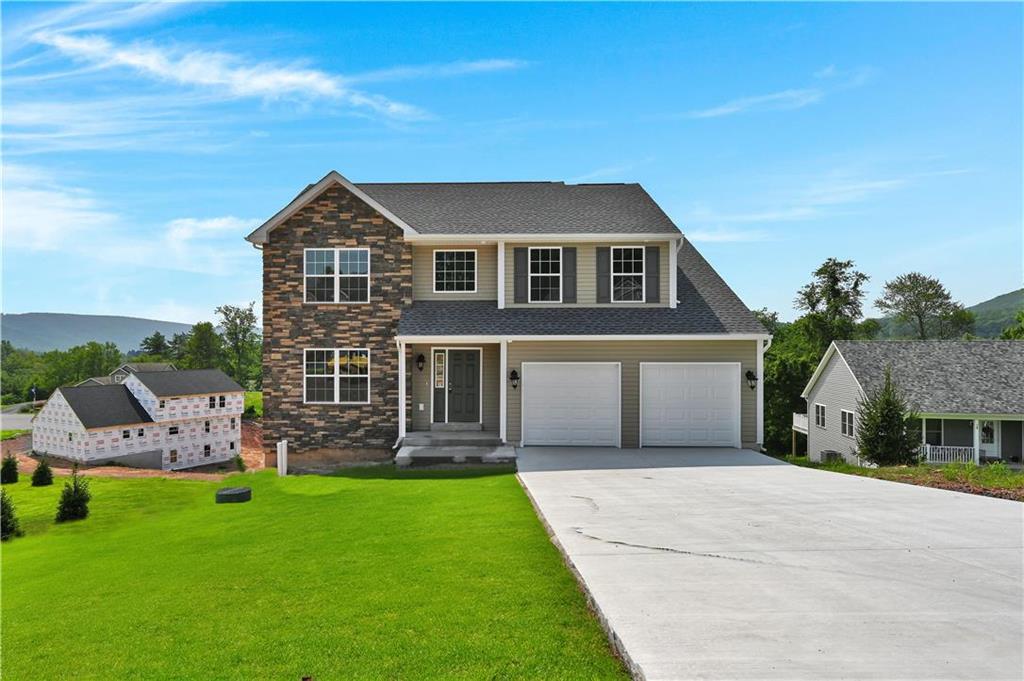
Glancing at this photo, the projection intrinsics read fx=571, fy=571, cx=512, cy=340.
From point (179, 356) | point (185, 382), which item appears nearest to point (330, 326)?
point (185, 382)

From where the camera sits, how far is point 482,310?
51.8ft

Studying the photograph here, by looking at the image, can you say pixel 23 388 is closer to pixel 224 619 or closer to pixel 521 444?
pixel 521 444

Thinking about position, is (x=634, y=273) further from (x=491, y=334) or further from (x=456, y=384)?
(x=456, y=384)

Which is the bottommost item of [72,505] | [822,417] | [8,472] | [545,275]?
[8,472]

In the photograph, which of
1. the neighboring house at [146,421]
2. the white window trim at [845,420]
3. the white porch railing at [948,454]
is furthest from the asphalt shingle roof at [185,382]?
the white porch railing at [948,454]

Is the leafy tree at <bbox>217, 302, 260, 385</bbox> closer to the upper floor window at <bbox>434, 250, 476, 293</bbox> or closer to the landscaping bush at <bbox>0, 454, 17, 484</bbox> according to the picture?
the landscaping bush at <bbox>0, 454, 17, 484</bbox>

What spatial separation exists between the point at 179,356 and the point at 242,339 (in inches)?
447

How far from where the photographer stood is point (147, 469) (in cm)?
3059

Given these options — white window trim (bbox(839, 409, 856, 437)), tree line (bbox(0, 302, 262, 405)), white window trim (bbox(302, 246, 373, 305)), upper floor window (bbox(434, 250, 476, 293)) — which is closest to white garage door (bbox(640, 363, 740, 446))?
upper floor window (bbox(434, 250, 476, 293))

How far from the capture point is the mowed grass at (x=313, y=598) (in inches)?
170

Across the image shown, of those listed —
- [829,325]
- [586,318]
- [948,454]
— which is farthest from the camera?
[829,325]

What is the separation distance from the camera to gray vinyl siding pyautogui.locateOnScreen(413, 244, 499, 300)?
638 inches

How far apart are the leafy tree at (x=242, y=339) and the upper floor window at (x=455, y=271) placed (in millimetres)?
60993

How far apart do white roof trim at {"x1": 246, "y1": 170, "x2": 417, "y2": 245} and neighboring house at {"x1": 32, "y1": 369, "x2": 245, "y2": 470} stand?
22.8 meters
